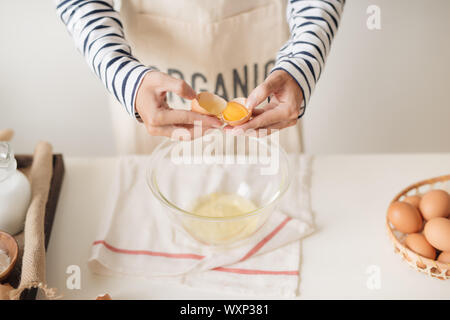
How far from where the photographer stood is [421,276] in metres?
0.78

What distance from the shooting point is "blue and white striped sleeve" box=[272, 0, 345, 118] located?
77cm

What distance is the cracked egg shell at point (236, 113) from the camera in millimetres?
716

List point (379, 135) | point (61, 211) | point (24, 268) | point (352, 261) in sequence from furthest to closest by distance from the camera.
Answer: point (379, 135)
point (61, 211)
point (352, 261)
point (24, 268)

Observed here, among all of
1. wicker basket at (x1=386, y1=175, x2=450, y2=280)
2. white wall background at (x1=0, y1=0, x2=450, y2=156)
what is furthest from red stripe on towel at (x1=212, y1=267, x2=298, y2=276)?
white wall background at (x1=0, y1=0, x2=450, y2=156)

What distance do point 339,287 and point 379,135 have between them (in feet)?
3.99

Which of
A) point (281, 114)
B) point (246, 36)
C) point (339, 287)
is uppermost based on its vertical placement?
point (246, 36)

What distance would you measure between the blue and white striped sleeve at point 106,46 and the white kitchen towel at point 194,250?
24cm

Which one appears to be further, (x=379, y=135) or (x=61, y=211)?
(x=379, y=135)

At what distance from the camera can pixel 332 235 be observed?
2.83 feet

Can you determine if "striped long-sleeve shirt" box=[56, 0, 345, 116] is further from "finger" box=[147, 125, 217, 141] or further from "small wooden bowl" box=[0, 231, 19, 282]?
"small wooden bowl" box=[0, 231, 19, 282]

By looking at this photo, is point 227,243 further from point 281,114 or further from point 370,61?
point 370,61

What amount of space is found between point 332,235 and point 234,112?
325 millimetres

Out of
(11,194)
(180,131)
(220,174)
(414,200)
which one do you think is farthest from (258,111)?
(11,194)

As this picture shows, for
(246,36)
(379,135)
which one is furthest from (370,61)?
(246,36)
